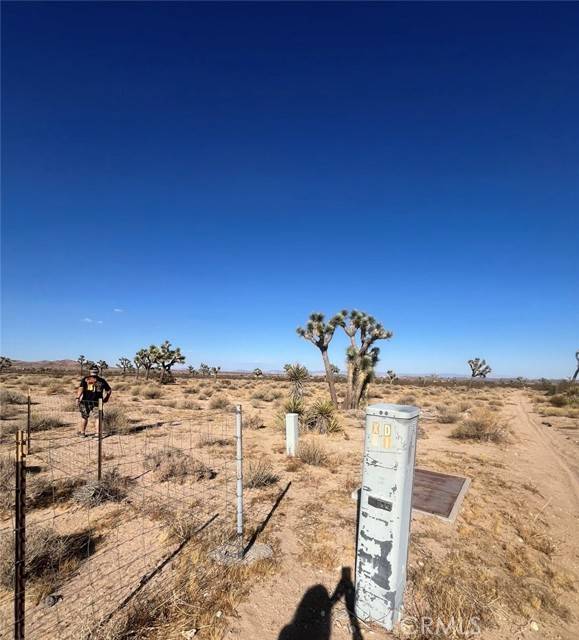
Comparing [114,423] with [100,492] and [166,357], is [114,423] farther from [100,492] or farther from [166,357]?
[166,357]

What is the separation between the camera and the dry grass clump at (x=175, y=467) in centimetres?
695

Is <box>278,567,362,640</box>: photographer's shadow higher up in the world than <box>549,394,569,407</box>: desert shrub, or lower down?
higher up

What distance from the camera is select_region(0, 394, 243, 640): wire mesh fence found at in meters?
3.17

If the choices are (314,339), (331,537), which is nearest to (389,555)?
(331,537)

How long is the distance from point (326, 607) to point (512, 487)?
18.3ft

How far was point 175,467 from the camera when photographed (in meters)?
7.13

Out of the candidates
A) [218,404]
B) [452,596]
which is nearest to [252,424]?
[218,404]

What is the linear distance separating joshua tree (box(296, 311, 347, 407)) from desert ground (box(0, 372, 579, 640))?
26.8ft

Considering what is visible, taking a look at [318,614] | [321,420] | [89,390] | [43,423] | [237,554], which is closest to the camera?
[318,614]

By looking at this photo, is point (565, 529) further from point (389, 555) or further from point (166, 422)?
point (166, 422)

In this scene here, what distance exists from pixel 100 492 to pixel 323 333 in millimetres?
13124

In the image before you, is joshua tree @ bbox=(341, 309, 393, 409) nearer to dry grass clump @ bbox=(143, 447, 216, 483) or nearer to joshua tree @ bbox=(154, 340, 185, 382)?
dry grass clump @ bbox=(143, 447, 216, 483)

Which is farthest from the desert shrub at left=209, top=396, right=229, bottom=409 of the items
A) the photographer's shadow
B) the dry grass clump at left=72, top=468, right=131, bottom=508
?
the photographer's shadow

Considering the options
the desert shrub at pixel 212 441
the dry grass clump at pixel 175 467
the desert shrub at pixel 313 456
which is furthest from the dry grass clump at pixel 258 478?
the desert shrub at pixel 212 441
